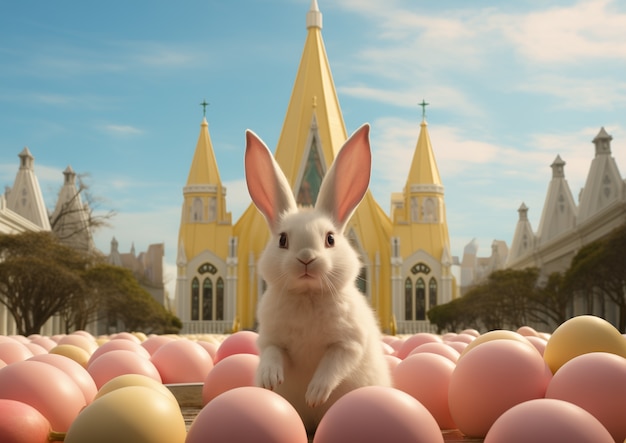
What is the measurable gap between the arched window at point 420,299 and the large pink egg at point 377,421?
56.1 meters

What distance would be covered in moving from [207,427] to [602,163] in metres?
43.1

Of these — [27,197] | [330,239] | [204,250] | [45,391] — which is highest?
[27,197]

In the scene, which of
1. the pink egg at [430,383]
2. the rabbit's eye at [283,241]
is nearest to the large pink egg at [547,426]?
the rabbit's eye at [283,241]

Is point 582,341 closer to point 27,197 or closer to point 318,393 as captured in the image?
point 318,393

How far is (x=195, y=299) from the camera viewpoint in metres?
59.8

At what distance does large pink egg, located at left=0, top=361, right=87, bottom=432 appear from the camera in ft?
17.2

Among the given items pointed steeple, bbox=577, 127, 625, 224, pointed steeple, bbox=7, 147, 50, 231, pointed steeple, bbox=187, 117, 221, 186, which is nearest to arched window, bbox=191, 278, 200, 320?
pointed steeple, bbox=187, 117, 221, 186

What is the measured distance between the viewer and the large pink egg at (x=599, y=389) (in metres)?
5.02

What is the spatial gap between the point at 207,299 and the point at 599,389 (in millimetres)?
55940

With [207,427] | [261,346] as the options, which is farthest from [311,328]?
[207,427]

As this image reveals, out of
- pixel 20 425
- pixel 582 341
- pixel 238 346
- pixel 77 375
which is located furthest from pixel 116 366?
pixel 582 341

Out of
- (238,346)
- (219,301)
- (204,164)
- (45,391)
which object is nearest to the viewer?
(45,391)

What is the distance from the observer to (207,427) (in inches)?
157

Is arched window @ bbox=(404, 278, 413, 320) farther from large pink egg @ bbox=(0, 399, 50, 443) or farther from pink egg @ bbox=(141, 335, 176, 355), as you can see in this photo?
large pink egg @ bbox=(0, 399, 50, 443)
